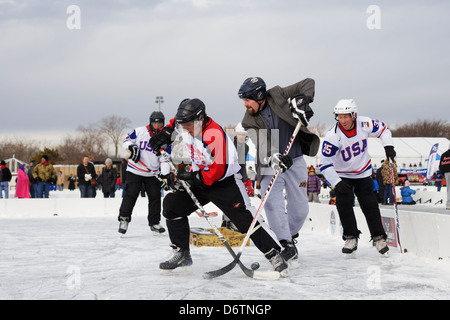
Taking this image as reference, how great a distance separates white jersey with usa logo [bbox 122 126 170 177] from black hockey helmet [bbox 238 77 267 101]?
223cm

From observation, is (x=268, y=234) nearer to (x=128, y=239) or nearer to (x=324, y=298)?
(x=324, y=298)

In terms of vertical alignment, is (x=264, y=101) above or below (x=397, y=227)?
above

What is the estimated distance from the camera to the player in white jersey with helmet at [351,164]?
438 centimetres

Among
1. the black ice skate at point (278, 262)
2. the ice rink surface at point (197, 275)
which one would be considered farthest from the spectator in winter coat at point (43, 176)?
the black ice skate at point (278, 262)

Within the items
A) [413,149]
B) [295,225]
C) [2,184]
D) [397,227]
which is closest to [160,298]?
[295,225]

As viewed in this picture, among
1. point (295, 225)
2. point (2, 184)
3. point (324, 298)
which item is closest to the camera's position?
point (324, 298)

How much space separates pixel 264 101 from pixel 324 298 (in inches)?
67.0

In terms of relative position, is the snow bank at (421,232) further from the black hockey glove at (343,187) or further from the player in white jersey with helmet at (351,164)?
the black hockey glove at (343,187)

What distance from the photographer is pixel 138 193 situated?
6.46m

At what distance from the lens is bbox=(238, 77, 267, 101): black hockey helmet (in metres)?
3.91

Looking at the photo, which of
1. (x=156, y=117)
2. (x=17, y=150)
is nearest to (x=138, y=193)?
(x=156, y=117)

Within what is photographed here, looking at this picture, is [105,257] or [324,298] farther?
[105,257]

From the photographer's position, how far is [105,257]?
→ 15.2 ft

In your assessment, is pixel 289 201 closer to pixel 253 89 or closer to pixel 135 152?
pixel 253 89
